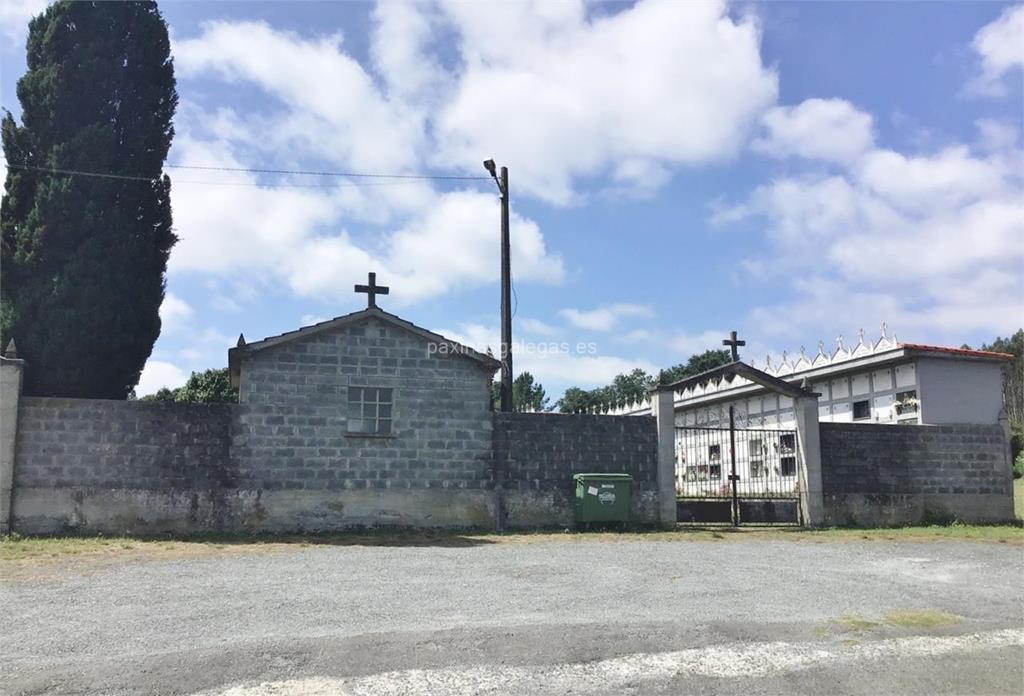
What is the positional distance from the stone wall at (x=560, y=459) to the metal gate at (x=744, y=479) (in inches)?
48.7

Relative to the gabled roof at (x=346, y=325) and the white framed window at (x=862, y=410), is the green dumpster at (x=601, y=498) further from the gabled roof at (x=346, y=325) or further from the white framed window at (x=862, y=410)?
the white framed window at (x=862, y=410)

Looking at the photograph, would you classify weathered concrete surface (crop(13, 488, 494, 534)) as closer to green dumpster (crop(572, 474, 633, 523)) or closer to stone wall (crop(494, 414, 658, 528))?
stone wall (crop(494, 414, 658, 528))

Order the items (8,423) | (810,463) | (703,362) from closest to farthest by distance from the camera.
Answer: (8,423), (810,463), (703,362)

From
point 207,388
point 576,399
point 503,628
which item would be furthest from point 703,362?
point 503,628

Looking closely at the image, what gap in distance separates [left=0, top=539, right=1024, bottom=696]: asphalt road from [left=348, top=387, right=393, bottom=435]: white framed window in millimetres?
4369

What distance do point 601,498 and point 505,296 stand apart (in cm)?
522

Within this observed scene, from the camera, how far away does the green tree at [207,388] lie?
38188 millimetres

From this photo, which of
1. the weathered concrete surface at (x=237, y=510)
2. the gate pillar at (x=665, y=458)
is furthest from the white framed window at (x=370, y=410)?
the gate pillar at (x=665, y=458)

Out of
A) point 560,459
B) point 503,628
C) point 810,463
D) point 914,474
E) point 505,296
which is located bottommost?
point 503,628

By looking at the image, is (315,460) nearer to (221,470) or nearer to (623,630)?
(221,470)

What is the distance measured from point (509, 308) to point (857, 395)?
11.1 metres

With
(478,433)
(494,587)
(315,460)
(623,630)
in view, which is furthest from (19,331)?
(623,630)

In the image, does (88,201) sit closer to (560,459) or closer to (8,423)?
(8,423)

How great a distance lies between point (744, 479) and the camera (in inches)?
922
